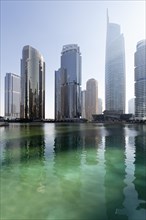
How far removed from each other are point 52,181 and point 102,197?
220 inches

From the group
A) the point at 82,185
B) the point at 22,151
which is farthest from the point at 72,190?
the point at 22,151

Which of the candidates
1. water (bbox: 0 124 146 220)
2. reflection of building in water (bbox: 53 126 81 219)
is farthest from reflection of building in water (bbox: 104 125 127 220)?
reflection of building in water (bbox: 53 126 81 219)

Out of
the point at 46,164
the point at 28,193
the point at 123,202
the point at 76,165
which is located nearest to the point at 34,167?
the point at 46,164

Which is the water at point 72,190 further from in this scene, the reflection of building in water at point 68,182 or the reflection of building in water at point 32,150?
the reflection of building in water at point 32,150

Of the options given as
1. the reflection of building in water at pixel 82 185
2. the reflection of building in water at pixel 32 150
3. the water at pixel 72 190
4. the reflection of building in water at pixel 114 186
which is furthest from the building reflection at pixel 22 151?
the reflection of building in water at pixel 114 186

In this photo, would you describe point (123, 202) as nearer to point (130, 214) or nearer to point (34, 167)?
point (130, 214)

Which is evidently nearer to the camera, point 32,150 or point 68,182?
point 68,182

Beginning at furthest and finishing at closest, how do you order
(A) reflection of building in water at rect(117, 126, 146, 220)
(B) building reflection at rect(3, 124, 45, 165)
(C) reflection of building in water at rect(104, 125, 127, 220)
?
(B) building reflection at rect(3, 124, 45, 165) < (C) reflection of building in water at rect(104, 125, 127, 220) < (A) reflection of building in water at rect(117, 126, 146, 220)

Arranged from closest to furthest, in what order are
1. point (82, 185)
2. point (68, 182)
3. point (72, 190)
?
point (72, 190)
point (82, 185)
point (68, 182)

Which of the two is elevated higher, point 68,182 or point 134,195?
point 134,195

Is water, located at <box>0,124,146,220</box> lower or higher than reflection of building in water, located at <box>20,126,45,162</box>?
higher

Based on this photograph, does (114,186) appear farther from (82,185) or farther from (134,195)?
(134,195)

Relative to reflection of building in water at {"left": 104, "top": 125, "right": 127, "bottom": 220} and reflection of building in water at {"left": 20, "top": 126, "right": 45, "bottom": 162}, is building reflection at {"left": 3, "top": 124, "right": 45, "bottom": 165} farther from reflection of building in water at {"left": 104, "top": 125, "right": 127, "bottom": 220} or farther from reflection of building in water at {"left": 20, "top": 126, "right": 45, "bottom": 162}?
reflection of building in water at {"left": 104, "top": 125, "right": 127, "bottom": 220}

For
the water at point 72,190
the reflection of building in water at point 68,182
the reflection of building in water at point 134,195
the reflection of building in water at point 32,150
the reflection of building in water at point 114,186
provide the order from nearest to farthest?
Result: the reflection of building in water at point 134,195
the water at point 72,190
the reflection of building in water at point 114,186
the reflection of building in water at point 68,182
the reflection of building in water at point 32,150
